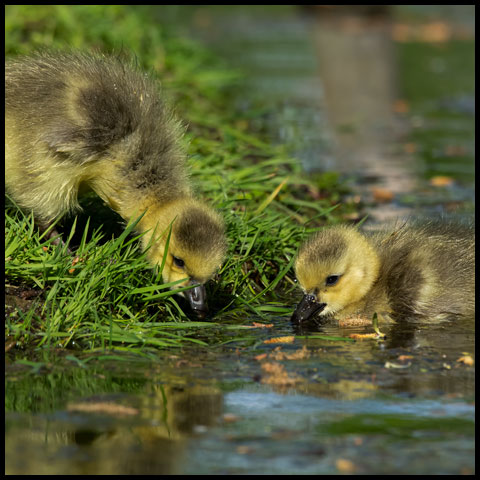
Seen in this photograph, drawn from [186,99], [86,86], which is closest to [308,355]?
[86,86]

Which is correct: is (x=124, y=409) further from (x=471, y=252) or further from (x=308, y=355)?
(x=471, y=252)

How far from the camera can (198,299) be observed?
5.61 meters

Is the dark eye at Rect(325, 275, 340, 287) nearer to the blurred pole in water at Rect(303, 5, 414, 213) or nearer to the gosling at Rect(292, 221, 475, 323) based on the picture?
the gosling at Rect(292, 221, 475, 323)

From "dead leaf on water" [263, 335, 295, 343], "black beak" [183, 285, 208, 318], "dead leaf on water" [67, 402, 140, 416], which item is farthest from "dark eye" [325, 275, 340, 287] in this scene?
Result: "dead leaf on water" [67, 402, 140, 416]

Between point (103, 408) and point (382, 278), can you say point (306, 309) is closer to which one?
point (382, 278)

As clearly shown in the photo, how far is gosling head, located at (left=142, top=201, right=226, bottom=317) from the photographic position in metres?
5.59

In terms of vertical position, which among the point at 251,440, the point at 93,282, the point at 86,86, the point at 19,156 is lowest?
the point at 251,440

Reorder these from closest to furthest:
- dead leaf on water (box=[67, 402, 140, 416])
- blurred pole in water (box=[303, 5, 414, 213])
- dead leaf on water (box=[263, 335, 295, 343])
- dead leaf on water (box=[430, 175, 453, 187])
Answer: dead leaf on water (box=[67, 402, 140, 416]) → dead leaf on water (box=[263, 335, 295, 343]) → dead leaf on water (box=[430, 175, 453, 187]) → blurred pole in water (box=[303, 5, 414, 213])

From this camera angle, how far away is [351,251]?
5973 mm

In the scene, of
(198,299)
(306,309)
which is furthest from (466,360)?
(198,299)

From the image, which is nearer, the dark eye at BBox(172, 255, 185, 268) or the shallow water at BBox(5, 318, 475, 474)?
the shallow water at BBox(5, 318, 475, 474)

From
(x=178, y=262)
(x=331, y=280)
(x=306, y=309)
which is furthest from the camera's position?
(x=331, y=280)

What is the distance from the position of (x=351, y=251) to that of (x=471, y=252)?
30.3 inches

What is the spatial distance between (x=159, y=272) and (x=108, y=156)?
0.72 metres
